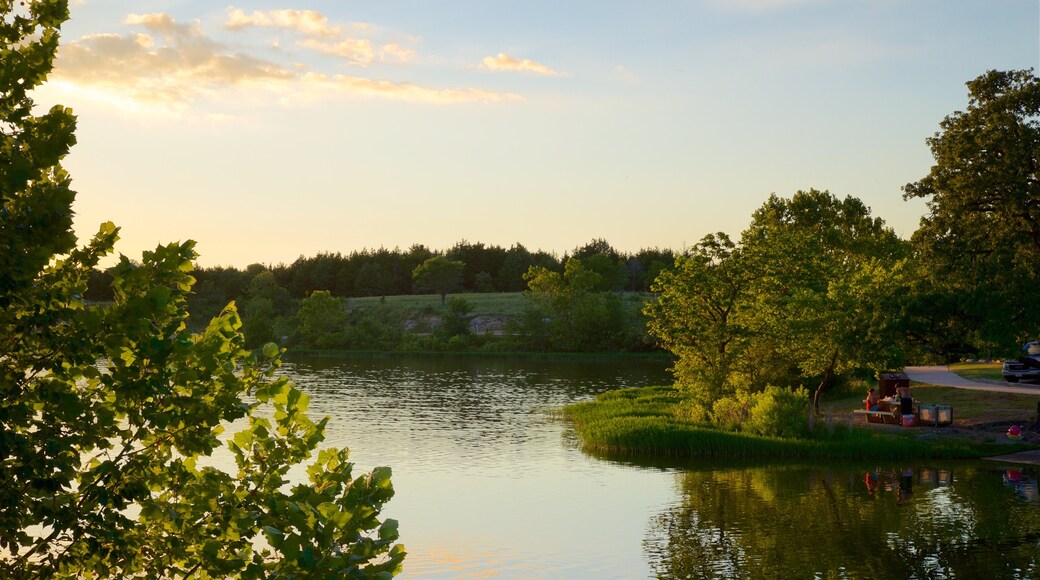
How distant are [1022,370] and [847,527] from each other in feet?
99.4

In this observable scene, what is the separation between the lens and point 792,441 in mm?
45781

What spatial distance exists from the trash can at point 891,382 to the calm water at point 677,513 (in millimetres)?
10991

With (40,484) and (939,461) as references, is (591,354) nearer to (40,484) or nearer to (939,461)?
(939,461)

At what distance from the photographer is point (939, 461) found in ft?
143

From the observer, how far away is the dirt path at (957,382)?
5297 centimetres

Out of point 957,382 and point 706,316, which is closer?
point 706,316

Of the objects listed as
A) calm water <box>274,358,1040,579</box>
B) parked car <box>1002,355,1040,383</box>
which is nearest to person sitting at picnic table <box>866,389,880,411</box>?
parked car <box>1002,355,1040,383</box>

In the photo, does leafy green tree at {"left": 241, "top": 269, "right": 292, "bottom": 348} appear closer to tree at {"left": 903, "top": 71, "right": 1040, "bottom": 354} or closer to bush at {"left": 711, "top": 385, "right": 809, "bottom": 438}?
bush at {"left": 711, "top": 385, "right": 809, "bottom": 438}

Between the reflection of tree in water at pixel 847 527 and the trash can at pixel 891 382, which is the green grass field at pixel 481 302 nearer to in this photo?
the trash can at pixel 891 382

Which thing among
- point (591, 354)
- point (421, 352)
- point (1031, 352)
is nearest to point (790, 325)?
point (1031, 352)

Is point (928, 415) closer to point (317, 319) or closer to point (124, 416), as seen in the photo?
point (124, 416)

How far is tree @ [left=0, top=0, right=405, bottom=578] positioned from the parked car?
183 ft

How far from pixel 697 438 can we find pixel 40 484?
41.2 m

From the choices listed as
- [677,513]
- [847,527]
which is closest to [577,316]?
[677,513]
